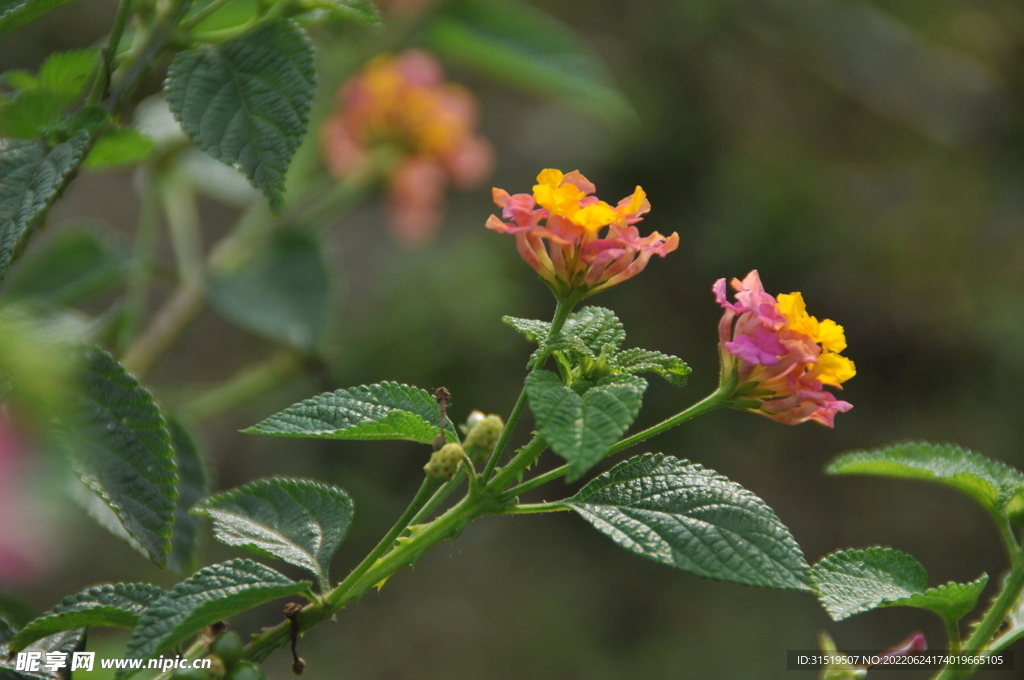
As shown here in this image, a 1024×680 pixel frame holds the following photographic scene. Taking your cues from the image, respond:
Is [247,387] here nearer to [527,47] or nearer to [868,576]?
[527,47]

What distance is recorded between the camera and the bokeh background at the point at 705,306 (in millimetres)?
1482

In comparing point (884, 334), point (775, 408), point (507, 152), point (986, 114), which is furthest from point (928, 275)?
point (775, 408)

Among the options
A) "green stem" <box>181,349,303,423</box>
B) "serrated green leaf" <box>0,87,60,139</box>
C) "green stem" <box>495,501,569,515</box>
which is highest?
"serrated green leaf" <box>0,87,60,139</box>

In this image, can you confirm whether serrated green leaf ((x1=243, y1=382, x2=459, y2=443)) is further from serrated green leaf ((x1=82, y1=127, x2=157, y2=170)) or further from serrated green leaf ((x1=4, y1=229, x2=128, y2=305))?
serrated green leaf ((x1=4, y1=229, x2=128, y2=305))

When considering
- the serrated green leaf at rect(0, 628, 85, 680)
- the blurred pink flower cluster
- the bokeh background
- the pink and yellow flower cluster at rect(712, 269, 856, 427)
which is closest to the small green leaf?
the serrated green leaf at rect(0, 628, 85, 680)

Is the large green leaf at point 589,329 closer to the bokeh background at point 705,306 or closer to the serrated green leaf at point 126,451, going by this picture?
the serrated green leaf at point 126,451

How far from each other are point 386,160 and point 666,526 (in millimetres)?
696

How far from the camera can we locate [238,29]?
1.28 ft

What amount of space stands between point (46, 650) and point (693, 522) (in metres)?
0.29

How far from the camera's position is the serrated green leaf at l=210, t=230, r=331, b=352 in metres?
0.74

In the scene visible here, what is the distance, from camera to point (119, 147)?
0.46m

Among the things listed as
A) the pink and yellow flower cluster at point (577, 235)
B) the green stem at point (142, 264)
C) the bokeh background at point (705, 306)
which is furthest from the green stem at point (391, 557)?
the bokeh background at point (705, 306)

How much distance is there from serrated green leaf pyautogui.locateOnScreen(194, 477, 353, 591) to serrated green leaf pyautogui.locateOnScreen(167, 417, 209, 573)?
9cm

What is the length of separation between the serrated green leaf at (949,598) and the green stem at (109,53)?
1.37ft
